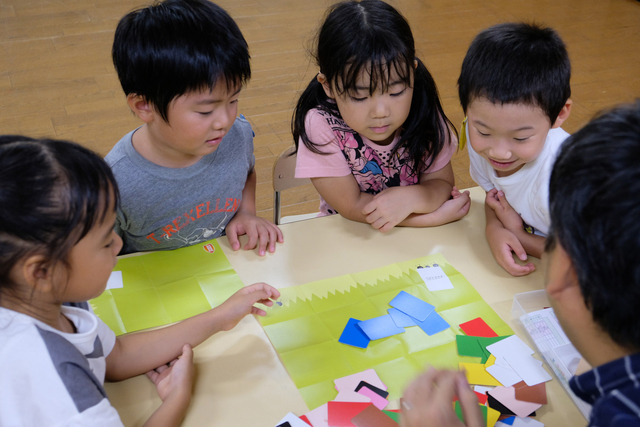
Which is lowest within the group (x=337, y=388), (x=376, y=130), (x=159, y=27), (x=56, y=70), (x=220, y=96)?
(x=56, y=70)

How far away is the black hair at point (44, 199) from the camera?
683 millimetres

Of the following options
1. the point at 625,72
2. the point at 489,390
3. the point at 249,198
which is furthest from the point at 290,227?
the point at 625,72

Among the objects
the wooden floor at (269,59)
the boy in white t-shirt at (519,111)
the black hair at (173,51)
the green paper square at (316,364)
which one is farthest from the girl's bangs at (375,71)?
the wooden floor at (269,59)

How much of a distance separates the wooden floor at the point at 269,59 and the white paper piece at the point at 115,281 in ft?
4.65

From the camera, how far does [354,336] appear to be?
1018 mm

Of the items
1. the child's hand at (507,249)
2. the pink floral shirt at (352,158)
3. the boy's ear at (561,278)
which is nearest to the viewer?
the boy's ear at (561,278)

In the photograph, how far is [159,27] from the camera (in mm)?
1140

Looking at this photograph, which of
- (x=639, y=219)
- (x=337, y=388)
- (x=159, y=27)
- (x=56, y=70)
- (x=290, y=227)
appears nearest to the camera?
(x=639, y=219)

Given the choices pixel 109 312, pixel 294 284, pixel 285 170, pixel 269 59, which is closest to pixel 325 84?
pixel 285 170

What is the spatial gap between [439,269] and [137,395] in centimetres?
65

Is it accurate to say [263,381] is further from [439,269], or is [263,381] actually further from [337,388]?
[439,269]

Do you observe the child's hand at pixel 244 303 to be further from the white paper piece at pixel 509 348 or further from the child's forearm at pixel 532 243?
the child's forearm at pixel 532 243

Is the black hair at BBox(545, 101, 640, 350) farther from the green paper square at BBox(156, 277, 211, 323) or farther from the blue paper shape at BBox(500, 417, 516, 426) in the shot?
the green paper square at BBox(156, 277, 211, 323)

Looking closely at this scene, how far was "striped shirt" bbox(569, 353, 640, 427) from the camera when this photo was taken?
1.94ft
